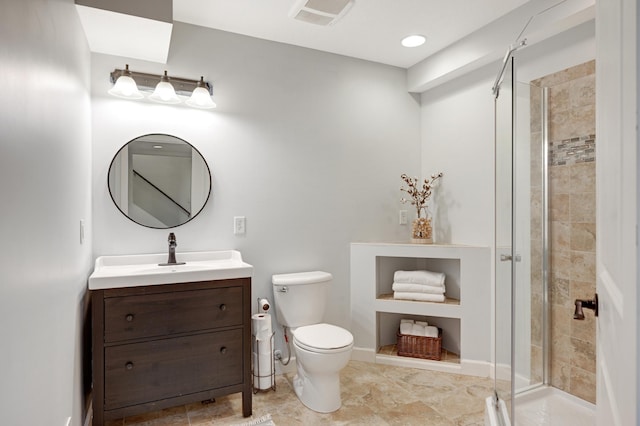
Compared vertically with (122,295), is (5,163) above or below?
above

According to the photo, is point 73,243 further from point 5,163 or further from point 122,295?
point 5,163

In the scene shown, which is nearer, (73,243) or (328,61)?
(73,243)

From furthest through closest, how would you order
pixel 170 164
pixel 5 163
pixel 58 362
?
pixel 170 164 < pixel 58 362 < pixel 5 163

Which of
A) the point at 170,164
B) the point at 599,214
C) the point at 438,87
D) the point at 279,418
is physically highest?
the point at 438,87

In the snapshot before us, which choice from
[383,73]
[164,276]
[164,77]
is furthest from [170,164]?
[383,73]

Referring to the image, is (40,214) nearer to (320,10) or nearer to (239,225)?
(239,225)

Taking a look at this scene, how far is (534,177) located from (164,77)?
7.23 feet

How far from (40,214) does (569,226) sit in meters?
2.19

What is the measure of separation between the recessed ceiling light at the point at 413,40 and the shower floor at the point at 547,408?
2.37 m

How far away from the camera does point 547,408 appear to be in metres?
1.75

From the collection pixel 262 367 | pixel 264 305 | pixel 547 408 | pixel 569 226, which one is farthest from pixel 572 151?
pixel 262 367

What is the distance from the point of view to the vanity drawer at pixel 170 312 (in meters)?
1.92

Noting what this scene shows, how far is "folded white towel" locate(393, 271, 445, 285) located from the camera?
2.93 m

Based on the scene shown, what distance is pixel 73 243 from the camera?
1646 mm
